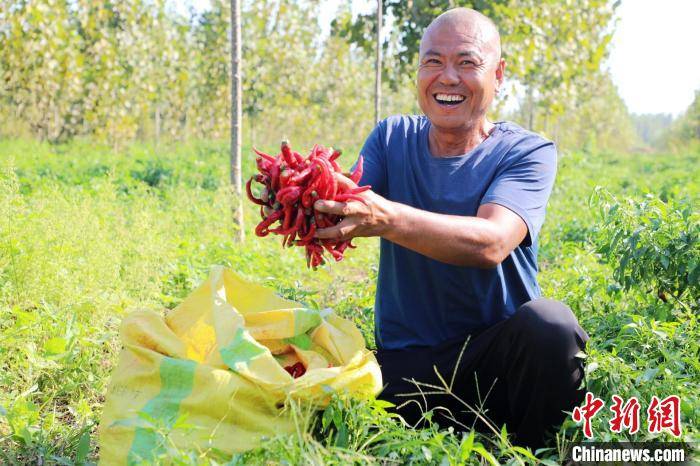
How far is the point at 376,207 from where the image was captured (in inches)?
75.2

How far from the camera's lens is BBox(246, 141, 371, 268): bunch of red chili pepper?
189 centimetres

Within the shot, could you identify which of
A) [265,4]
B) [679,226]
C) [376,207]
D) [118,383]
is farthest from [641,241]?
[265,4]

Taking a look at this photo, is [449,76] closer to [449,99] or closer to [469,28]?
[449,99]

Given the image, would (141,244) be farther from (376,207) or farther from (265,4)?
(265,4)

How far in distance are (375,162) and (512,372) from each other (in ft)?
3.00

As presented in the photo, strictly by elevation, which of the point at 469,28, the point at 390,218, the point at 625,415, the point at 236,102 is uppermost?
the point at 469,28

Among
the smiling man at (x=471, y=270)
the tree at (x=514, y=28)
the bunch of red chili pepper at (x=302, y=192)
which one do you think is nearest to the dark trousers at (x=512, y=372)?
the smiling man at (x=471, y=270)

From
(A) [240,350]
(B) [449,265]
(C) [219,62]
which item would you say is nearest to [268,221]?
(A) [240,350]

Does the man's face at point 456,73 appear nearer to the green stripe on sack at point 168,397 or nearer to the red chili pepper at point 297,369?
the red chili pepper at point 297,369

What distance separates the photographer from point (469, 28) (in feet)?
8.13

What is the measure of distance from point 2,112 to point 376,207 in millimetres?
17430

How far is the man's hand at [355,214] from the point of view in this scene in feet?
6.09

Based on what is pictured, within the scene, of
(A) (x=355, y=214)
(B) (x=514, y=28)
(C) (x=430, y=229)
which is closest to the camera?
(A) (x=355, y=214)

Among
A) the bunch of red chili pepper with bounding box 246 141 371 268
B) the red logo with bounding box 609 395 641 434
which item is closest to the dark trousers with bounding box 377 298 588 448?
the red logo with bounding box 609 395 641 434
